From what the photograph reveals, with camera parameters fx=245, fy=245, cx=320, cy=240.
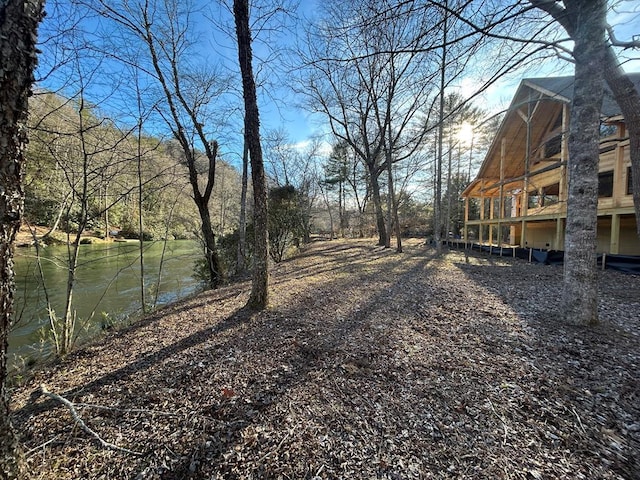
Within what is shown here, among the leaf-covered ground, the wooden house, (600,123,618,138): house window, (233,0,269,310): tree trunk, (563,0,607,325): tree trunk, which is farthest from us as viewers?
(600,123,618,138): house window

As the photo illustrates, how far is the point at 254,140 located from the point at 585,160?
13.0 feet

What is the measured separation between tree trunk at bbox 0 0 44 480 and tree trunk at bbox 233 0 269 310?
2.19 metres

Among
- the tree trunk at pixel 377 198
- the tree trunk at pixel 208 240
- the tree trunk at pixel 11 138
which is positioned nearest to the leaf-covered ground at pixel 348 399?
the tree trunk at pixel 11 138

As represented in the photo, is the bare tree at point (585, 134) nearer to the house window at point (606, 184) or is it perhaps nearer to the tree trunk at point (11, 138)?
the tree trunk at point (11, 138)

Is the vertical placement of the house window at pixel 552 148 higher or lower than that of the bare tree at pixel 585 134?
higher

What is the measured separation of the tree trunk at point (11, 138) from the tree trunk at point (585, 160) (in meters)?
4.63

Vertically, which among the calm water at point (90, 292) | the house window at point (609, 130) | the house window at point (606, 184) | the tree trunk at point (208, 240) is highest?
the house window at point (609, 130)

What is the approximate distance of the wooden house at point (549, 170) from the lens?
22.3 feet

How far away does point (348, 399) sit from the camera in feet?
5.91

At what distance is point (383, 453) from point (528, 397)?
47.8 inches

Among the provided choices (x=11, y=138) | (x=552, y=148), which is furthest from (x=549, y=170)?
(x=11, y=138)

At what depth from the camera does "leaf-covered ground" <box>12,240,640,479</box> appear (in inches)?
52.9

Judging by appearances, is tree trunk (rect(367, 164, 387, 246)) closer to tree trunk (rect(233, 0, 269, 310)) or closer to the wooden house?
the wooden house

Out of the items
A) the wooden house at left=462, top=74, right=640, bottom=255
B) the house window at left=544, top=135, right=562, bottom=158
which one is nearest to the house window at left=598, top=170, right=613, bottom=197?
the wooden house at left=462, top=74, right=640, bottom=255
